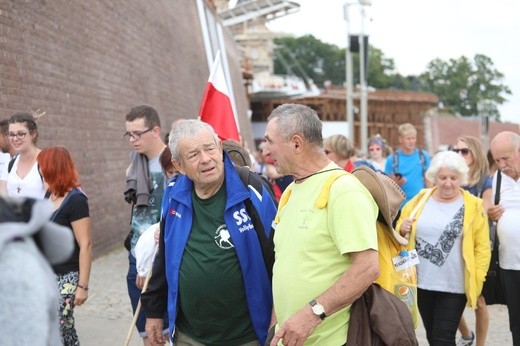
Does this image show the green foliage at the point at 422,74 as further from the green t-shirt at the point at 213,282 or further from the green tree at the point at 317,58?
the green t-shirt at the point at 213,282

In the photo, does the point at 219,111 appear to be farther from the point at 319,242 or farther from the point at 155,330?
the point at 319,242

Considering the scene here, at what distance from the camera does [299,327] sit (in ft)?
11.2

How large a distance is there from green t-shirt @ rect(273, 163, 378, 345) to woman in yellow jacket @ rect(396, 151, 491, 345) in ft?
6.85

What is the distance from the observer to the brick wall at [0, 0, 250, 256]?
10.6 m

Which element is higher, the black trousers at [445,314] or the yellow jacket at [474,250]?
the yellow jacket at [474,250]

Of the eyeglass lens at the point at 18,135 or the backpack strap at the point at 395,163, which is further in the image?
the backpack strap at the point at 395,163

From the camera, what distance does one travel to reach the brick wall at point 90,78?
10.6 metres

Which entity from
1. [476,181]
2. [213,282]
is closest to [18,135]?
[213,282]

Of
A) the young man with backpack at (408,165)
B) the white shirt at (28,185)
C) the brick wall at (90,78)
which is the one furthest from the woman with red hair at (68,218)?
the young man with backpack at (408,165)

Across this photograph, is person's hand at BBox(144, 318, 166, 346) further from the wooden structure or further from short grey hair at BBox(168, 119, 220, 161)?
the wooden structure

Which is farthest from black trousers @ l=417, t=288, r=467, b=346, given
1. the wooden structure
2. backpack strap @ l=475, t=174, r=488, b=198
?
the wooden structure

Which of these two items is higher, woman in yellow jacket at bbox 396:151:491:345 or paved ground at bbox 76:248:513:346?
woman in yellow jacket at bbox 396:151:491:345

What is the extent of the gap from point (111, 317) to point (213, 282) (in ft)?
15.6

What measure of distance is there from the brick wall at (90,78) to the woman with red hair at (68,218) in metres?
4.78
